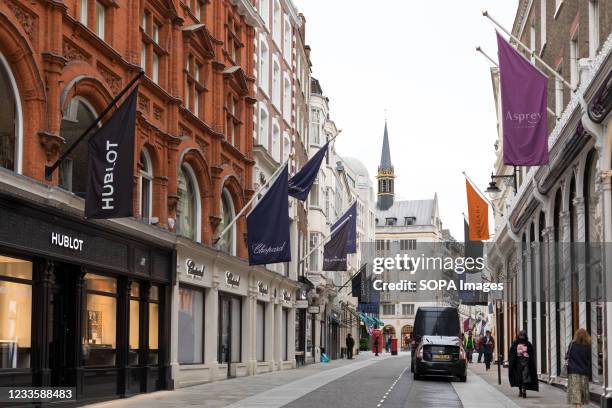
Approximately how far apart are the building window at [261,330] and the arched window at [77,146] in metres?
17.9

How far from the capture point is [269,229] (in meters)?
28.8

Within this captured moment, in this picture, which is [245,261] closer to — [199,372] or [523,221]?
[199,372]

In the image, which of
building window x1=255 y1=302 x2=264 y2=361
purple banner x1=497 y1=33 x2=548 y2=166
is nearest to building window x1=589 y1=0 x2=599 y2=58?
purple banner x1=497 y1=33 x2=548 y2=166

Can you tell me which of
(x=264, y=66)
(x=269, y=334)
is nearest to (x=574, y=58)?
(x=264, y=66)

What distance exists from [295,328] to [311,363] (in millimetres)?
6388

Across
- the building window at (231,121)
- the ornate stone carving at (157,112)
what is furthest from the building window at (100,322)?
the building window at (231,121)

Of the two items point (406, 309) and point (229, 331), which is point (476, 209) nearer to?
point (229, 331)

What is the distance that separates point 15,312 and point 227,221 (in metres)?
17.2

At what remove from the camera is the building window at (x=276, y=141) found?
4260 centimetres

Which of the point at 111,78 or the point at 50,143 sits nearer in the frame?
the point at 50,143

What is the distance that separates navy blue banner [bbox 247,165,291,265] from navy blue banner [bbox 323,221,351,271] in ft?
46.2

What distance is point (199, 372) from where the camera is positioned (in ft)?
94.1

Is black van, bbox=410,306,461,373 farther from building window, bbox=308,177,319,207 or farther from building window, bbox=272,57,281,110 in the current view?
building window, bbox=308,177,319,207

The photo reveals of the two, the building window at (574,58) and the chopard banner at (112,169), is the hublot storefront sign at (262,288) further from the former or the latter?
the chopard banner at (112,169)
